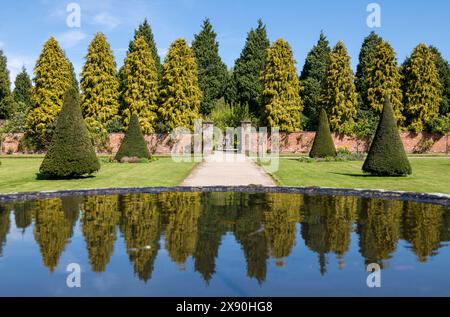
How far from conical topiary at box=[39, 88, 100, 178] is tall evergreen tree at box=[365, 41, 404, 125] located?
3541cm

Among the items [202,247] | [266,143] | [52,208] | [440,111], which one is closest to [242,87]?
[266,143]

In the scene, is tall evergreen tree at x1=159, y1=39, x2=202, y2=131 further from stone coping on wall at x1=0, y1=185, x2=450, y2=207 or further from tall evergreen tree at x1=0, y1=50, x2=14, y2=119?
stone coping on wall at x1=0, y1=185, x2=450, y2=207

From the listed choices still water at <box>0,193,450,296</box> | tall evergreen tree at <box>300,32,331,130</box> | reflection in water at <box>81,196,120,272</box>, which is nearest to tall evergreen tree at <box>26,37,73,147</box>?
tall evergreen tree at <box>300,32,331,130</box>

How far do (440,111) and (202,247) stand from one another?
51.6m

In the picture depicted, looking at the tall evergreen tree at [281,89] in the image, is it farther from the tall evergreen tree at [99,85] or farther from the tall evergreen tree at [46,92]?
the tall evergreen tree at [46,92]

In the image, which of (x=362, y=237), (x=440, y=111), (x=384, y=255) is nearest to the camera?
(x=384, y=255)

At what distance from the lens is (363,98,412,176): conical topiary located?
1978cm

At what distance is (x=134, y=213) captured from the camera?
1125 cm

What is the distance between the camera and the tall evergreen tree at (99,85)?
44.1 meters

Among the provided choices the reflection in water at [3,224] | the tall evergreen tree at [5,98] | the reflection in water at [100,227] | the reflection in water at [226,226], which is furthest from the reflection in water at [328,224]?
the tall evergreen tree at [5,98]

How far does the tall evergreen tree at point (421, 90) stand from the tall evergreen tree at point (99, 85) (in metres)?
31.6

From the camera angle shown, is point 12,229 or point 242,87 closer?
point 12,229

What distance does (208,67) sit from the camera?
193ft

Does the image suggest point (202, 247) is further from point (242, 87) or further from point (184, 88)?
point (242, 87)
